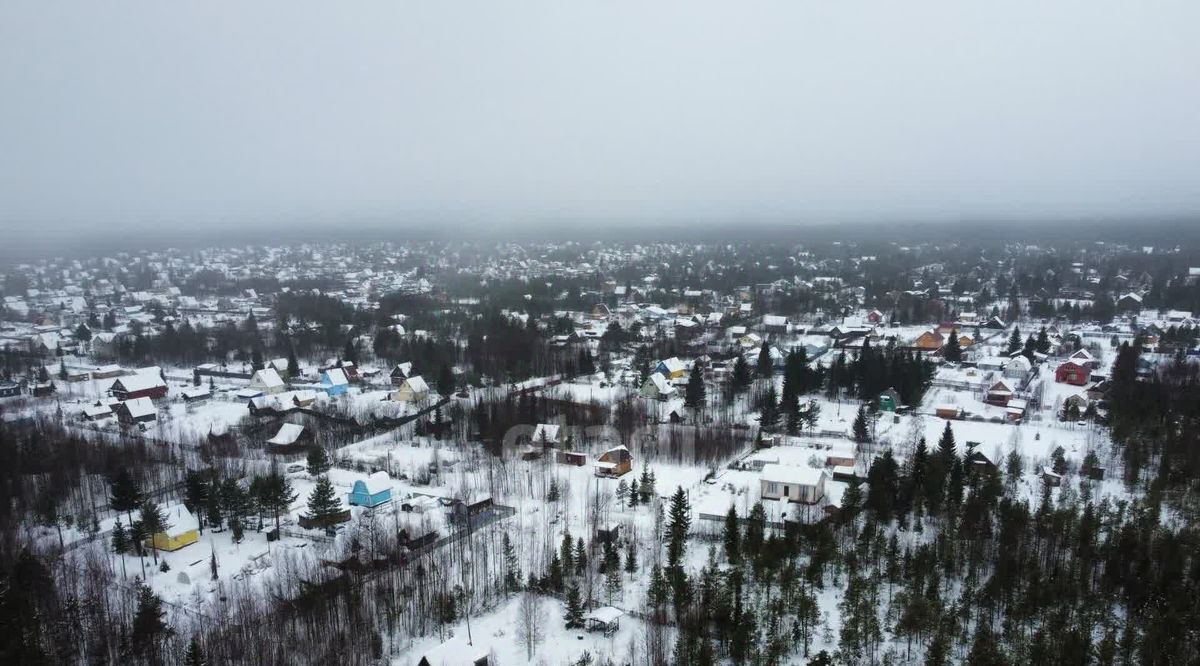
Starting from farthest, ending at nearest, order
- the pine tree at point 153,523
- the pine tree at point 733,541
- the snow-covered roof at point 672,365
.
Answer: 1. the snow-covered roof at point 672,365
2. the pine tree at point 153,523
3. the pine tree at point 733,541

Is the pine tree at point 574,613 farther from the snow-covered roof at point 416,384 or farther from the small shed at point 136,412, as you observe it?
the small shed at point 136,412

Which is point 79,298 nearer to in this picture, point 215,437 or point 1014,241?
point 215,437

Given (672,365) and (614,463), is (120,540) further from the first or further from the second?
(672,365)

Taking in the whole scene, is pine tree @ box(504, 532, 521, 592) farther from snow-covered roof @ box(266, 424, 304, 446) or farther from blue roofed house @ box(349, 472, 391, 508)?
snow-covered roof @ box(266, 424, 304, 446)

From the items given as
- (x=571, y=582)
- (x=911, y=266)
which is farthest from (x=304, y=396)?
(x=911, y=266)

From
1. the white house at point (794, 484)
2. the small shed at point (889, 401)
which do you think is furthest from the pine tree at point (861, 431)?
the white house at point (794, 484)

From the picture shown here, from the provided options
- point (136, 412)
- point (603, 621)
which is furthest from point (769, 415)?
point (136, 412)
